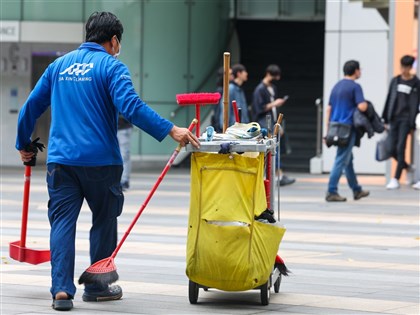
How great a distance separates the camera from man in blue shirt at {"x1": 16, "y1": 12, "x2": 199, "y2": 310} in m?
7.61

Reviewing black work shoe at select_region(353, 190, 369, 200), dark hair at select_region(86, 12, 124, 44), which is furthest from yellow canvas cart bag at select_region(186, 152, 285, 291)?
black work shoe at select_region(353, 190, 369, 200)

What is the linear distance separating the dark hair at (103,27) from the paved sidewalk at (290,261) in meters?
1.69

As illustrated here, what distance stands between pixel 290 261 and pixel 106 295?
106 inches

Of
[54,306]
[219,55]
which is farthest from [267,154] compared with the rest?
[219,55]

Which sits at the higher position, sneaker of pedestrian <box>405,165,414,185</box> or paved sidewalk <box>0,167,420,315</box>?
paved sidewalk <box>0,167,420,315</box>

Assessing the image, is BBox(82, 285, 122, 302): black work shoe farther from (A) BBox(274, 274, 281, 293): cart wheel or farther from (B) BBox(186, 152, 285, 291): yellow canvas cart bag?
(A) BBox(274, 274, 281, 293): cart wheel

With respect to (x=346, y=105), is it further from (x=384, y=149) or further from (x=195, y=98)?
(x=195, y=98)

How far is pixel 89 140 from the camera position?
7.70m

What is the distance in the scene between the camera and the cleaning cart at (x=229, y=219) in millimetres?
7531

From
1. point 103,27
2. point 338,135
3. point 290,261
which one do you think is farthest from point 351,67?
point 103,27

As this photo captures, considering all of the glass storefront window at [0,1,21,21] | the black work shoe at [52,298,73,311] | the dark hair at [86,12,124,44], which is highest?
the glass storefront window at [0,1,21,21]

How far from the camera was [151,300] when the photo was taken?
793cm

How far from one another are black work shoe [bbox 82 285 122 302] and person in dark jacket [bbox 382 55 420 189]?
1164cm

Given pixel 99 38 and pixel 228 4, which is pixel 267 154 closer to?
pixel 99 38
